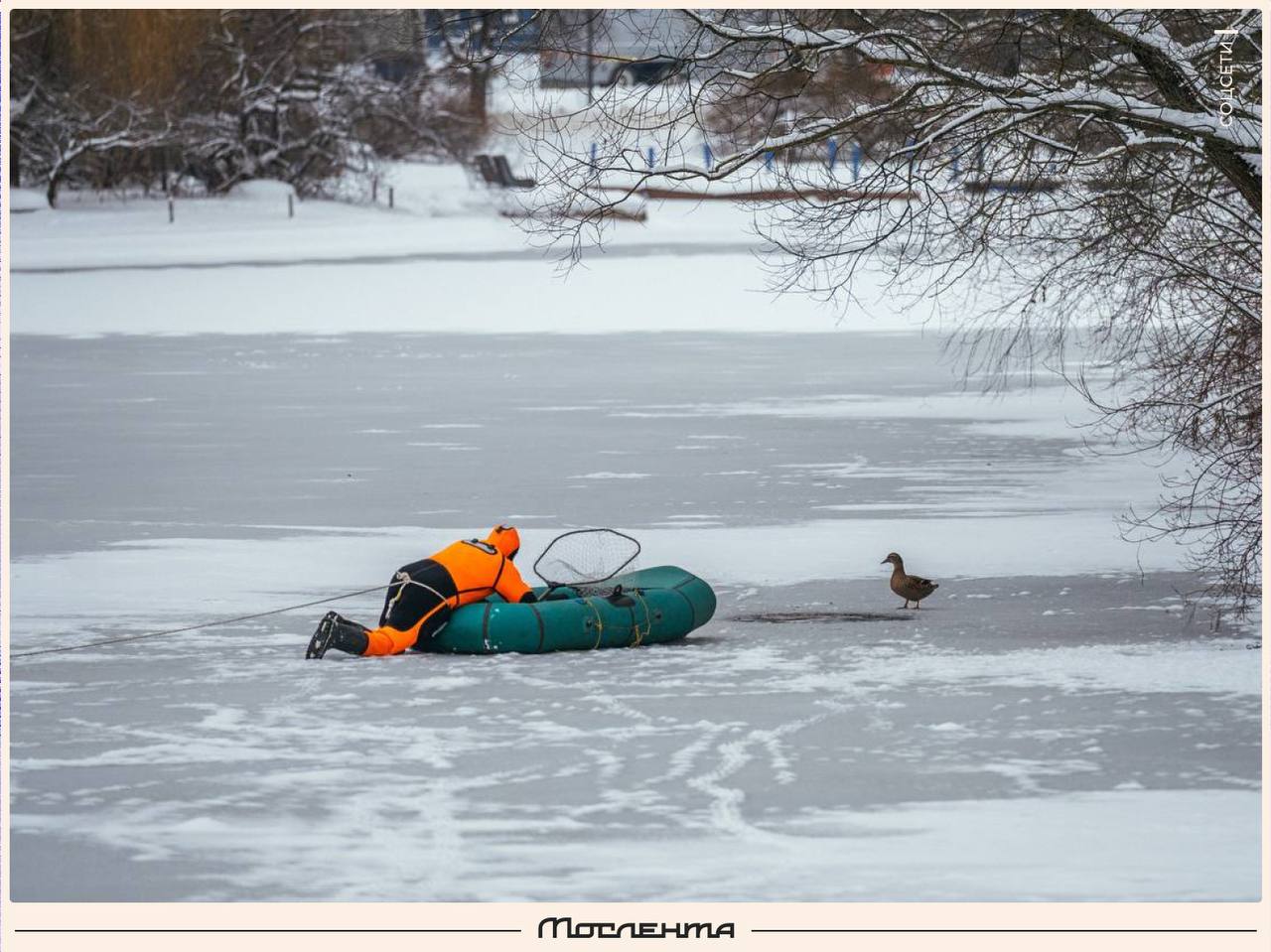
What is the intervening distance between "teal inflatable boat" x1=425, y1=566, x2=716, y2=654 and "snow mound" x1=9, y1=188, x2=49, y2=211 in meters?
45.1

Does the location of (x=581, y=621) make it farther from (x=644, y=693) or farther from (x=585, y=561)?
(x=644, y=693)

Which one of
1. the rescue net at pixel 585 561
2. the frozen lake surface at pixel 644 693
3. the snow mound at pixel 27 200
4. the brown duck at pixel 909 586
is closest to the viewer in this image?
the frozen lake surface at pixel 644 693

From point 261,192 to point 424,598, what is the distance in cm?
4858

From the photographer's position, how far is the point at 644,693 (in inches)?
372

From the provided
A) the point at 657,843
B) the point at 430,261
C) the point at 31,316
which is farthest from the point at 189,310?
the point at 657,843

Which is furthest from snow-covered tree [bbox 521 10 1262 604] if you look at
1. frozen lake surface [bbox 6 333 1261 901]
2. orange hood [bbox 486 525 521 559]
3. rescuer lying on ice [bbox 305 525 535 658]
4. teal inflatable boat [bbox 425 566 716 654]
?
teal inflatable boat [bbox 425 566 716 654]

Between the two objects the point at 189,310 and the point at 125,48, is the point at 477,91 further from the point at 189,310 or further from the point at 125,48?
the point at 189,310

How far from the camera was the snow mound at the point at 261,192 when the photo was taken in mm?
57188

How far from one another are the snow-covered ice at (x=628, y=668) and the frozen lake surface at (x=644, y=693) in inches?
1.1

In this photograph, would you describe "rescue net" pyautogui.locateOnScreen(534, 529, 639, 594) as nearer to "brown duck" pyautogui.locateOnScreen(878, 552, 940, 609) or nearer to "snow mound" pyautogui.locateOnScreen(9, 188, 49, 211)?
"brown duck" pyautogui.locateOnScreen(878, 552, 940, 609)

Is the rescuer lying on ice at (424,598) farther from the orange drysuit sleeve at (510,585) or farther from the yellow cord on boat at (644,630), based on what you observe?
the yellow cord on boat at (644,630)

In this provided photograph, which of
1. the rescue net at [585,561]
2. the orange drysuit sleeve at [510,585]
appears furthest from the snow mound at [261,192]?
the orange drysuit sleeve at [510,585]

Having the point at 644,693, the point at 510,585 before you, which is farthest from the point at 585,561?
the point at 644,693

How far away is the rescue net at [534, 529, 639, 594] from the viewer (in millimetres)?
10953
